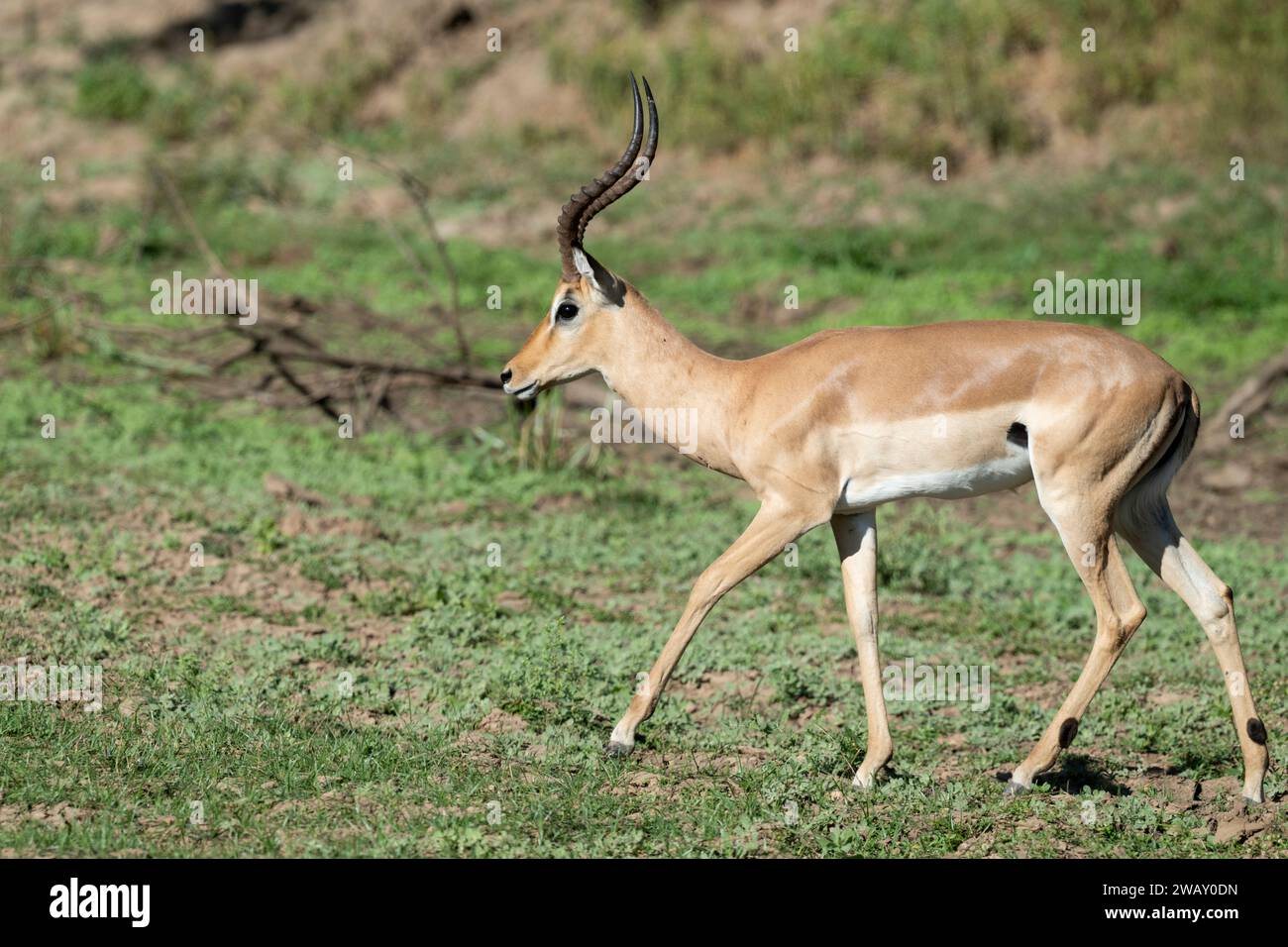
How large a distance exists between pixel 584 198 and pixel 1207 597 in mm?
2596

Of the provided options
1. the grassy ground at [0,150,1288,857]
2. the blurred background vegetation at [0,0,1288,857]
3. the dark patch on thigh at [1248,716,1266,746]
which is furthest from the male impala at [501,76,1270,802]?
the blurred background vegetation at [0,0,1288,857]

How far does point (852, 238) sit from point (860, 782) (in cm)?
961

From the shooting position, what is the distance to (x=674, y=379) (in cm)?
579

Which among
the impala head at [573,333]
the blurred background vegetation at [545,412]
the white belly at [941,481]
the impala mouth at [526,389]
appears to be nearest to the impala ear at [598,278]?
the impala head at [573,333]

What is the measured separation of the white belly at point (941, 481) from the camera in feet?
17.7

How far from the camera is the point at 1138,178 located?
1541 cm

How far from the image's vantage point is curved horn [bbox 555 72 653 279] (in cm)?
548

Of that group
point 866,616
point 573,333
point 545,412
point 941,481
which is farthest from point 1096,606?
point 545,412

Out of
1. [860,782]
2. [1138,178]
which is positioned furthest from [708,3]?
[860,782]

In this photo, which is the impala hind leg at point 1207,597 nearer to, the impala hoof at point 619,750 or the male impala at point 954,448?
the male impala at point 954,448

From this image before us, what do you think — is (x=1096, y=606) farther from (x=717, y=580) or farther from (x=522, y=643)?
(x=522, y=643)

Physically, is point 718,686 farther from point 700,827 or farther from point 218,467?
point 218,467

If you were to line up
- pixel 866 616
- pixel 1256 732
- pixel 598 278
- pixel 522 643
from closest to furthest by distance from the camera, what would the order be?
pixel 1256 732 → pixel 866 616 → pixel 598 278 → pixel 522 643

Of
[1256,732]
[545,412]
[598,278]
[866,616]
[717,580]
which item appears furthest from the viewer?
[545,412]
